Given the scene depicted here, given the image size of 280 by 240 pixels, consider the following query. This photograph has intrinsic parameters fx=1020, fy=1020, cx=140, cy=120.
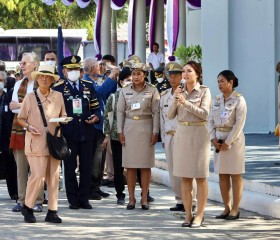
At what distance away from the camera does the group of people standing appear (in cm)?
1246

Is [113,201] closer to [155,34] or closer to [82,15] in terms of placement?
[155,34]

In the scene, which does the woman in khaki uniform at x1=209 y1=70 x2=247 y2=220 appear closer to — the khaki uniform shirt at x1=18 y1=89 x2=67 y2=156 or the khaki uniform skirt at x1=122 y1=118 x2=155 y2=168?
the khaki uniform skirt at x1=122 y1=118 x2=155 y2=168

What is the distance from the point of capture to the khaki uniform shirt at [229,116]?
1291cm

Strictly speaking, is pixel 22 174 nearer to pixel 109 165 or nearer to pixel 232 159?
pixel 232 159

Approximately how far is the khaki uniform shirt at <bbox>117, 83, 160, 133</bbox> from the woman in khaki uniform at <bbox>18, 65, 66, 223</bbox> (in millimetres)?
1508

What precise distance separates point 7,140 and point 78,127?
118 cm

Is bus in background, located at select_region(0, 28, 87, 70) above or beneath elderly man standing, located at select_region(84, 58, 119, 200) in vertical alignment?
above

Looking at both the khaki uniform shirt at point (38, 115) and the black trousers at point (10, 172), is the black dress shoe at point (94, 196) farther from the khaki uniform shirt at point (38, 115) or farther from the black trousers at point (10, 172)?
the khaki uniform shirt at point (38, 115)

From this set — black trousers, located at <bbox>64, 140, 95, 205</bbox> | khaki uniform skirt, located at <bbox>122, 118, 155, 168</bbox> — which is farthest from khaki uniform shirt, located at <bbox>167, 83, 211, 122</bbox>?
black trousers, located at <bbox>64, 140, 95, 205</bbox>

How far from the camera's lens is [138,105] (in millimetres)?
14180

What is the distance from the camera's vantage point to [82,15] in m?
55.9

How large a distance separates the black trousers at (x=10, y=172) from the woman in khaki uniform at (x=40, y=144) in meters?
2.12

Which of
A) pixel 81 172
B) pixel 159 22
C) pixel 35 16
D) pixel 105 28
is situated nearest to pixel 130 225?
pixel 81 172

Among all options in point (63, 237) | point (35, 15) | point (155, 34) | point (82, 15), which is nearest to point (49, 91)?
point (63, 237)
